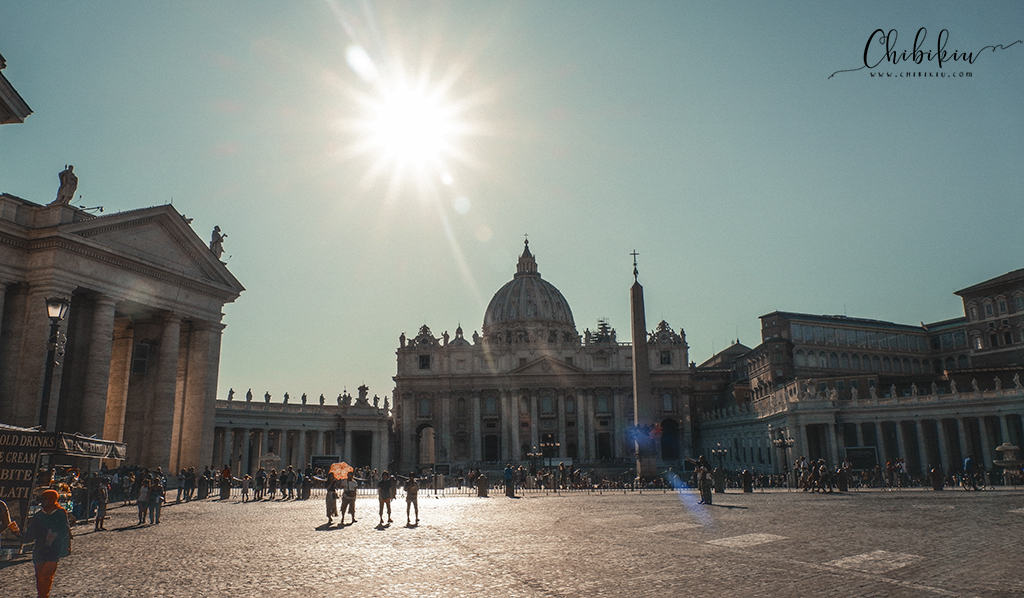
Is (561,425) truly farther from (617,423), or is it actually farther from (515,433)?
(617,423)

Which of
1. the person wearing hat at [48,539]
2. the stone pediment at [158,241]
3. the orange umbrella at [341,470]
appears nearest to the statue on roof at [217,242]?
the stone pediment at [158,241]

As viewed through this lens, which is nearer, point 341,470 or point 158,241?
point 341,470

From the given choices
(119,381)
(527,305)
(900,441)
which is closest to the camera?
(119,381)

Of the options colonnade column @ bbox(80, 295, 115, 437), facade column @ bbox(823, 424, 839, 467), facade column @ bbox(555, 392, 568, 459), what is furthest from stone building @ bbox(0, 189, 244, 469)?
facade column @ bbox(555, 392, 568, 459)

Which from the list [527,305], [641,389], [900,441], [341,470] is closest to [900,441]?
[900,441]

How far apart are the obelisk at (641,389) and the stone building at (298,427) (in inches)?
1216

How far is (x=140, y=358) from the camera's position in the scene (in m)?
36.0

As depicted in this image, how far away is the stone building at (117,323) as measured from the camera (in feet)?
93.8

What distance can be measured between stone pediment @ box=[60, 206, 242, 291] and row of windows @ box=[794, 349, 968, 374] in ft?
194

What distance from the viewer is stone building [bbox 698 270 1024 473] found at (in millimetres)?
52062

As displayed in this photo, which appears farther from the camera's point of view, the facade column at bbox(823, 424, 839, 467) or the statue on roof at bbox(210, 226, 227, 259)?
the facade column at bbox(823, 424, 839, 467)

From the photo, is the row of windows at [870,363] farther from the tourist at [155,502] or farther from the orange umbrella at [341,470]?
the tourist at [155,502]

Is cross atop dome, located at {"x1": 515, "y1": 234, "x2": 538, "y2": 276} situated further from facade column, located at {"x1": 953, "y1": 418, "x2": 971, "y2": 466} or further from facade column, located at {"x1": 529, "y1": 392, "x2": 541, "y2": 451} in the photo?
facade column, located at {"x1": 953, "y1": 418, "x2": 971, "y2": 466}

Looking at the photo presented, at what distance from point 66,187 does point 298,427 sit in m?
38.3
